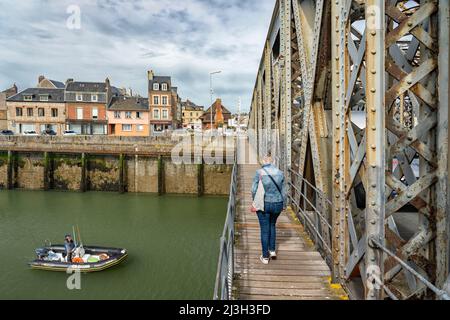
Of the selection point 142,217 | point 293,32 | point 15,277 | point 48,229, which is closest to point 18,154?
point 48,229

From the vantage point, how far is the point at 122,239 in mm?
17156

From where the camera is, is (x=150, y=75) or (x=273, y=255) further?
(x=150, y=75)

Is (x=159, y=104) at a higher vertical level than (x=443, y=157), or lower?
higher

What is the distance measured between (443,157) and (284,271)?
2960 mm

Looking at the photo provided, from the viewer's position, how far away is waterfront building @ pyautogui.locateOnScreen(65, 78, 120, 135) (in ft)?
177

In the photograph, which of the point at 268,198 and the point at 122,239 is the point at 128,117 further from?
the point at 268,198

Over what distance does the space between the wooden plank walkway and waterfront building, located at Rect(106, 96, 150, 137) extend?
170ft

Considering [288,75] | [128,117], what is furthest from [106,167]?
[128,117]

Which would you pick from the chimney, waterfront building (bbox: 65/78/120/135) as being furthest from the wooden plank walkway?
the chimney

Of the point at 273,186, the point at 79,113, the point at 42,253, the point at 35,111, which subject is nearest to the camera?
the point at 273,186

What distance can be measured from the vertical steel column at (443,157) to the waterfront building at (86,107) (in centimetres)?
5721

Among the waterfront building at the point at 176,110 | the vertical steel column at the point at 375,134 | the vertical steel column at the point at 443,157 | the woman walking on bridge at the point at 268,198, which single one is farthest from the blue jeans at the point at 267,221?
the waterfront building at the point at 176,110

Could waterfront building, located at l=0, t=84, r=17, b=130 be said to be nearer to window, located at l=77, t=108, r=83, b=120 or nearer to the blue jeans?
window, located at l=77, t=108, r=83, b=120
